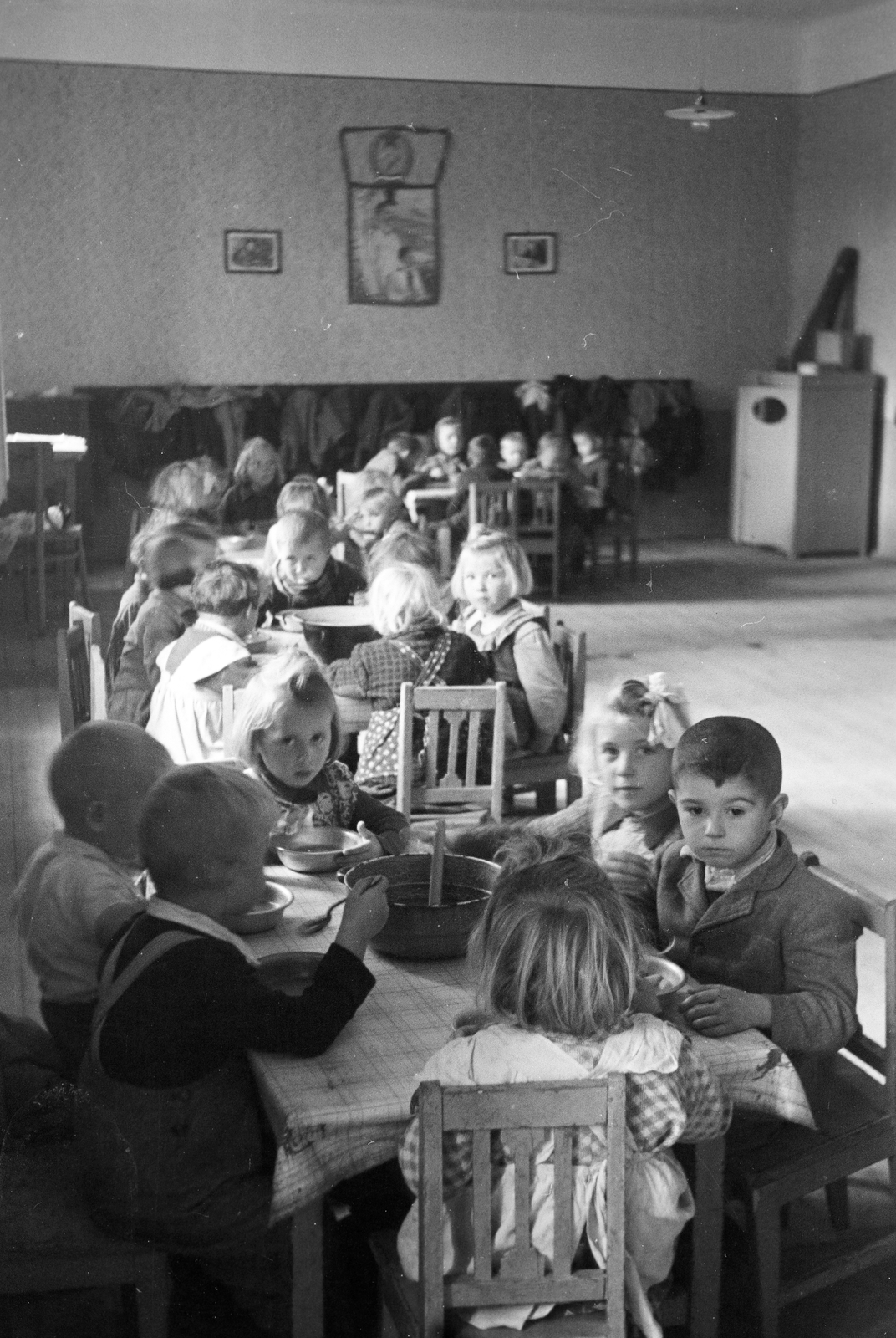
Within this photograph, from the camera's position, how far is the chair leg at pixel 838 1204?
1966 mm

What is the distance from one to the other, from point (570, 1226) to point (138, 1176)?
0.46 meters

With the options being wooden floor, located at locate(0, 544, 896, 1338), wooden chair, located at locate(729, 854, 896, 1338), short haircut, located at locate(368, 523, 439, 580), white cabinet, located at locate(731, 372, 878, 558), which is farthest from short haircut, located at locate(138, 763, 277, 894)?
white cabinet, located at locate(731, 372, 878, 558)

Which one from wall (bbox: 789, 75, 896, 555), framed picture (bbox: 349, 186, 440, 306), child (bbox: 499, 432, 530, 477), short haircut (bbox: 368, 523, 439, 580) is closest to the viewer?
short haircut (bbox: 368, 523, 439, 580)

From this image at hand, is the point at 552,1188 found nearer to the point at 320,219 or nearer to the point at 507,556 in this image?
the point at 507,556

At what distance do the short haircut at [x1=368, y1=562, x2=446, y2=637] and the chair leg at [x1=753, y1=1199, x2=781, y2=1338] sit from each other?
1742 millimetres

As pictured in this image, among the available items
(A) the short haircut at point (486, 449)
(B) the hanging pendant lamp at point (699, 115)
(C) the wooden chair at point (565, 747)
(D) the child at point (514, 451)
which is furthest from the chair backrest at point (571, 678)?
(D) the child at point (514, 451)

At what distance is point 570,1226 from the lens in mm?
1288

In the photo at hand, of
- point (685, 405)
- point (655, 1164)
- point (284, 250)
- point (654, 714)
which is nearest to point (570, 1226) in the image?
point (655, 1164)

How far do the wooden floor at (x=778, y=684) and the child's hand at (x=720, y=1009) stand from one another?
0.50 meters

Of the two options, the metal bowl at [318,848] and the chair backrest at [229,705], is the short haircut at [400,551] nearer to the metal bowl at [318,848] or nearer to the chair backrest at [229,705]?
the chair backrest at [229,705]

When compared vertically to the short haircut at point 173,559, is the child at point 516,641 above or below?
below

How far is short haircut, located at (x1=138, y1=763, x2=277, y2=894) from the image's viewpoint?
1532 millimetres

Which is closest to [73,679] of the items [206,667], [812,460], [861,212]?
[206,667]

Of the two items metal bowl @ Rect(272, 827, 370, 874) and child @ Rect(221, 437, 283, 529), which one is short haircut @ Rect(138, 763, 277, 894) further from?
child @ Rect(221, 437, 283, 529)
